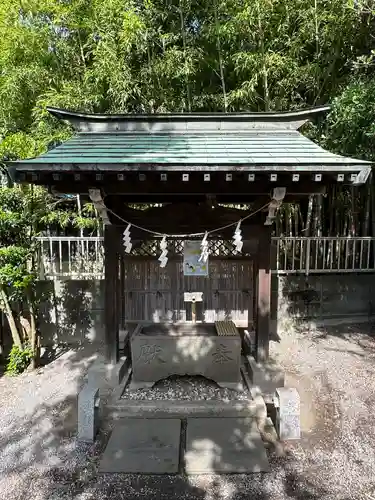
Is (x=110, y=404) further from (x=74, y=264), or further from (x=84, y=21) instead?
(x=84, y=21)

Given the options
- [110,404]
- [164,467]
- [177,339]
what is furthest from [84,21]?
[164,467]

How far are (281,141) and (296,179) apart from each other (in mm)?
890

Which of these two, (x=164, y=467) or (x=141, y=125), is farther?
(x=141, y=125)

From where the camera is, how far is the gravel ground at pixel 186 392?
3395 mm

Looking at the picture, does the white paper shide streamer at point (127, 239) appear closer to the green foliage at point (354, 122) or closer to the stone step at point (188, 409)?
the stone step at point (188, 409)

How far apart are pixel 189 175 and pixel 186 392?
2375 millimetres

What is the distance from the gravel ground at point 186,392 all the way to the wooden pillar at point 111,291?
1.64 feet

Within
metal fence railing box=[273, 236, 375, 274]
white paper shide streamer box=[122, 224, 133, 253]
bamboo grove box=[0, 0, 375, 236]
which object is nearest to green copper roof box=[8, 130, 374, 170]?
white paper shide streamer box=[122, 224, 133, 253]

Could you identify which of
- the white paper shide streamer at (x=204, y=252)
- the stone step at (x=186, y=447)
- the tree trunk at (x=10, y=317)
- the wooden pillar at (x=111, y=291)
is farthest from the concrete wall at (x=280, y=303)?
the stone step at (x=186, y=447)

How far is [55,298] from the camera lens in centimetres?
531

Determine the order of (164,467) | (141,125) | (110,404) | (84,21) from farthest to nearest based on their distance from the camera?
1. (84,21)
2. (141,125)
3. (110,404)
4. (164,467)

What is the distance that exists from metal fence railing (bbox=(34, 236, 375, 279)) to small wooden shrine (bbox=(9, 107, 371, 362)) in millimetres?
1454

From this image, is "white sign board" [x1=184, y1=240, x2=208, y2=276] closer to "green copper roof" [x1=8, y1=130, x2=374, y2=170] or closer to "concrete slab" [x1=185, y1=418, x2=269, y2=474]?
"green copper roof" [x1=8, y1=130, x2=374, y2=170]

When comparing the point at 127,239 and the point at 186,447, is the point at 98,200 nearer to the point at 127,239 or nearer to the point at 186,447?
the point at 127,239
